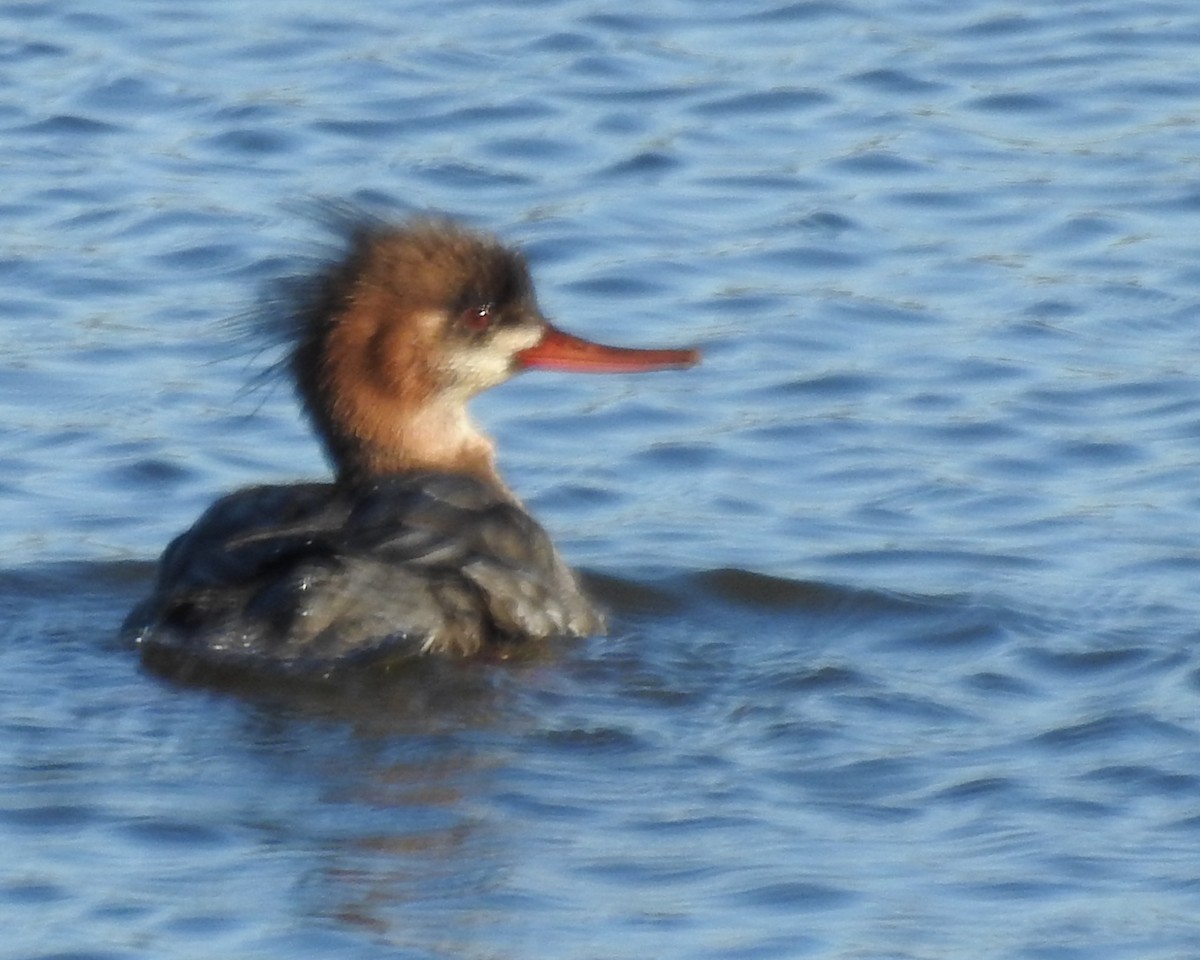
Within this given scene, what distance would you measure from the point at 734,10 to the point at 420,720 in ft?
23.3

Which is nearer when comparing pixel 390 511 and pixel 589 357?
pixel 390 511

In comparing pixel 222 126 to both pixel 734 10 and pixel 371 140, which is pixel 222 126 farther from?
pixel 734 10

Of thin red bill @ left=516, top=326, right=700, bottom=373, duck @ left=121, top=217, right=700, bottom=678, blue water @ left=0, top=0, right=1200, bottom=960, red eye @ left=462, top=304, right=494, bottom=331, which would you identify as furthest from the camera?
Result: thin red bill @ left=516, top=326, right=700, bottom=373

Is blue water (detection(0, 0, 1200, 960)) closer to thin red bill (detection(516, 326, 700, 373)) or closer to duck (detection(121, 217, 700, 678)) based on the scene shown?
duck (detection(121, 217, 700, 678))

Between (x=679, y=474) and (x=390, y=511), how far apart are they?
1987mm

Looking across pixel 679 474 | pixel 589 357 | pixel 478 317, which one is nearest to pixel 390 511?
pixel 478 317

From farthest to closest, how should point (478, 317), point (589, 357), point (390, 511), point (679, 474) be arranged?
1. point (679, 474)
2. point (589, 357)
3. point (478, 317)
4. point (390, 511)

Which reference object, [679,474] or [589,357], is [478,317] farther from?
[679,474]

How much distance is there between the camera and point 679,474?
10.1m

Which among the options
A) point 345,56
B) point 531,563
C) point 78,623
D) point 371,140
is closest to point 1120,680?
point 531,563

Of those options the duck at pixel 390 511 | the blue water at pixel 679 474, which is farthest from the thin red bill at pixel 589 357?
the blue water at pixel 679 474

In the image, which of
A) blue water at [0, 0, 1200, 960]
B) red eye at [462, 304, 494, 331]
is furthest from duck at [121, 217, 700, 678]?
blue water at [0, 0, 1200, 960]

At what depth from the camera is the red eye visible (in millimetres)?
9008

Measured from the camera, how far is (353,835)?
697 cm
